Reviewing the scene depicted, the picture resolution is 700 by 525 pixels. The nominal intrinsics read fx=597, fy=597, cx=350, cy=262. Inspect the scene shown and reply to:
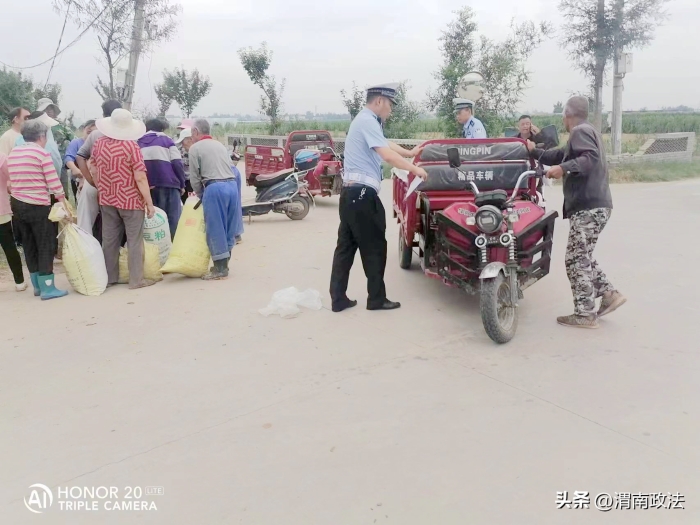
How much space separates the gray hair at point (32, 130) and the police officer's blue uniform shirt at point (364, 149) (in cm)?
286

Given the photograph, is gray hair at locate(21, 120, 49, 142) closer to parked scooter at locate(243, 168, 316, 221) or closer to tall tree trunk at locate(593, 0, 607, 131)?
parked scooter at locate(243, 168, 316, 221)

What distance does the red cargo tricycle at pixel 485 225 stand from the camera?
4.39 m

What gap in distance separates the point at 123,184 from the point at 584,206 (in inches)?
163

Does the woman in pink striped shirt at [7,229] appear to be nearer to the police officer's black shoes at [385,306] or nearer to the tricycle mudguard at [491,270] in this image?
the police officer's black shoes at [385,306]

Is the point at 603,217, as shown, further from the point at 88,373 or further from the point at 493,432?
the point at 88,373

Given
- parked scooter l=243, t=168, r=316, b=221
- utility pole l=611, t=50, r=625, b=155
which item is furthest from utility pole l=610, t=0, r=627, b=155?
parked scooter l=243, t=168, r=316, b=221

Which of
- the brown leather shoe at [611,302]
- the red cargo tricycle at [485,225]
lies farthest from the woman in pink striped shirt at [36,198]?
the brown leather shoe at [611,302]

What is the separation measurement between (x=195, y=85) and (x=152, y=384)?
31608 mm

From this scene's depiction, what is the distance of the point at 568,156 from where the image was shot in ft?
15.2

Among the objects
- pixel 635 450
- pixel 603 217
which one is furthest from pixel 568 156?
pixel 635 450

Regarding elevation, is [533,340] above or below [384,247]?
below

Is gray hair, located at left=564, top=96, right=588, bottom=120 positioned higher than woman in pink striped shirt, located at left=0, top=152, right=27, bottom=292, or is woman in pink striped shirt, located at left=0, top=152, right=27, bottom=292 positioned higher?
gray hair, located at left=564, top=96, right=588, bottom=120

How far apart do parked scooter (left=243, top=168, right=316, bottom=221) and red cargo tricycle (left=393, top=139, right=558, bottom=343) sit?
4.11 meters

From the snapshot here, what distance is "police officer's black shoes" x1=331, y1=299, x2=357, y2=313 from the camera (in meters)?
5.10
